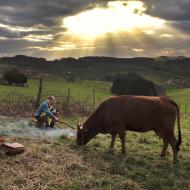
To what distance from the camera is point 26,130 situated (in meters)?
18.2

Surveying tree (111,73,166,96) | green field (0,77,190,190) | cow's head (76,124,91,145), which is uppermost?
cow's head (76,124,91,145)

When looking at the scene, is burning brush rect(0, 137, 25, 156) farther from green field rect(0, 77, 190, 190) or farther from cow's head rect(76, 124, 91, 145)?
cow's head rect(76, 124, 91, 145)

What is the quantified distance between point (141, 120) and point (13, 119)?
336 inches

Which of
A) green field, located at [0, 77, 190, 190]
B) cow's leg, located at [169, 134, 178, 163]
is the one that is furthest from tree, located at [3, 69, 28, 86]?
cow's leg, located at [169, 134, 178, 163]

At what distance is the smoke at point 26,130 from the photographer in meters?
17.3

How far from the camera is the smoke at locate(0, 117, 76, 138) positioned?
1726 cm

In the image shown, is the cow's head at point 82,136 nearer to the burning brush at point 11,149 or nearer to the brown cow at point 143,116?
the brown cow at point 143,116

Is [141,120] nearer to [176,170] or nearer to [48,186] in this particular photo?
[176,170]

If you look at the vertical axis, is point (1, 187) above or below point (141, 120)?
below

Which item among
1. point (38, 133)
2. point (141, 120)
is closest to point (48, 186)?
point (141, 120)

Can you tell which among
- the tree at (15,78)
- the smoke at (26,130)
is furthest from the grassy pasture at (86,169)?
the tree at (15,78)

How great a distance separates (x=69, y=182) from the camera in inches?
423

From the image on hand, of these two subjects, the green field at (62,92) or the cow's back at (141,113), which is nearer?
the cow's back at (141,113)

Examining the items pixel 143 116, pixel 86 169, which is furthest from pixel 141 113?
pixel 86 169
